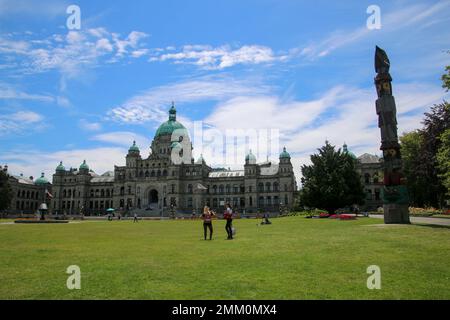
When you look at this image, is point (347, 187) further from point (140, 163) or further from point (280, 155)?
point (140, 163)

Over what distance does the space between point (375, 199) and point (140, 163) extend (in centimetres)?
7097

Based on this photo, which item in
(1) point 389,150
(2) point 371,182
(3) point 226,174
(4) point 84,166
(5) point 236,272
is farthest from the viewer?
(4) point 84,166

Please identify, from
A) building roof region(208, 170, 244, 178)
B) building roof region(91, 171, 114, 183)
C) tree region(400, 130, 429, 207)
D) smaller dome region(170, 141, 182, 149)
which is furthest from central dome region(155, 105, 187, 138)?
tree region(400, 130, 429, 207)

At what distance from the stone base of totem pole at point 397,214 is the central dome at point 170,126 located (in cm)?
9075

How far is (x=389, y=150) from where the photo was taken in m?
27.3

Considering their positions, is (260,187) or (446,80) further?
(260,187)

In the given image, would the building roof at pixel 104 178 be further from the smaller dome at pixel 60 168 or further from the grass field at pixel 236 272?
the grass field at pixel 236 272

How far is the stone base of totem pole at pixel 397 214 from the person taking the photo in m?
25.9

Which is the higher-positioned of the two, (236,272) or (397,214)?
(397,214)

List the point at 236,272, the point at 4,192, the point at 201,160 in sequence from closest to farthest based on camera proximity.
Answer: the point at 236,272 < the point at 4,192 < the point at 201,160

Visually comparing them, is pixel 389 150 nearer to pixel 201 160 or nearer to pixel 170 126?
pixel 201 160

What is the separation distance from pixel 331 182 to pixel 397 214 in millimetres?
25533

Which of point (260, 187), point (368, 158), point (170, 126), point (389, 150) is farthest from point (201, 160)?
point (389, 150)

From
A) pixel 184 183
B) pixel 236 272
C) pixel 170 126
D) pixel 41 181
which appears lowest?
pixel 236 272
